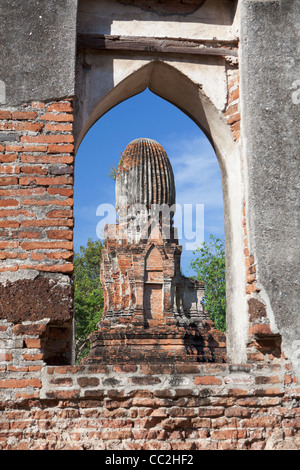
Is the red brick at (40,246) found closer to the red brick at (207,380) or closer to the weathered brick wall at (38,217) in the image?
the weathered brick wall at (38,217)

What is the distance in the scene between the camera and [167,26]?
473cm

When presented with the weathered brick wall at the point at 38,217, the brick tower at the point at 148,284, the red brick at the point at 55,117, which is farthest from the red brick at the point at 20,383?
the brick tower at the point at 148,284

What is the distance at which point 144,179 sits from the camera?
14.6 meters

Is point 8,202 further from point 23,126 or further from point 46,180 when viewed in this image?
point 23,126

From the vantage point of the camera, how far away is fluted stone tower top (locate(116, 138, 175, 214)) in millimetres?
14594

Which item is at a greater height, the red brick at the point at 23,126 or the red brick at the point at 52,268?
the red brick at the point at 23,126

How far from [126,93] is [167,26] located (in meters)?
0.70

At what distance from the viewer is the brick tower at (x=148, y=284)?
497 inches

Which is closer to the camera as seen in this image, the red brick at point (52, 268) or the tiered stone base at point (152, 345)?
the red brick at point (52, 268)

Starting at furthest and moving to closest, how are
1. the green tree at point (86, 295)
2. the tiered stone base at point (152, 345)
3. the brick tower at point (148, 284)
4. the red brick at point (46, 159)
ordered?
the green tree at point (86, 295) → the brick tower at point (148, 284) → the tiered stone base at point (152, 345) → the red brick at point (46, 159)

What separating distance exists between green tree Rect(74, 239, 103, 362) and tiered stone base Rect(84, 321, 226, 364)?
5641 millimetres

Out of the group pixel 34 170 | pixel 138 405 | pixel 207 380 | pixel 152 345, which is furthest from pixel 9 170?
pixel 152 345

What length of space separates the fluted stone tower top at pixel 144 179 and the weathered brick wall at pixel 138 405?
35.2ft

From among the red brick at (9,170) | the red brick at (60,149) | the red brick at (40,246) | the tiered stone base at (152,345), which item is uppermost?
the red brick at (60,149)
